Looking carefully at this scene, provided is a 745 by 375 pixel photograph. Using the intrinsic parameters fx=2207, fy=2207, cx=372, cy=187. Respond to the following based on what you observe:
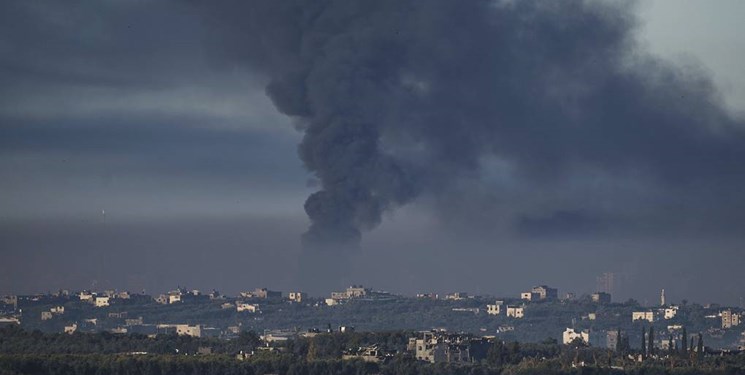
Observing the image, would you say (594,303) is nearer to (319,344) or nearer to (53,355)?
(319,344)

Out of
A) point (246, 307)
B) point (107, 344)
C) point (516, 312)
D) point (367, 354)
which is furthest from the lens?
point (246, 307)

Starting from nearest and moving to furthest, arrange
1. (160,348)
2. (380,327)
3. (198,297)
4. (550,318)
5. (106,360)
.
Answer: (106,360) → (160,348) → (380,327) → (550,318) → (198,297)

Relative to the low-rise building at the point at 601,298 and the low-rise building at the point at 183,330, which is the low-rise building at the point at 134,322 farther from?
the low-rise building at the point at 601,298

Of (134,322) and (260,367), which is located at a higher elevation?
(134,322)

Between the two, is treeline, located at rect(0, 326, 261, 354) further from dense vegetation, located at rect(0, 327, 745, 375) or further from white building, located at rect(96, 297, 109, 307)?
white building, located at rect(96, 297, 109, 307)

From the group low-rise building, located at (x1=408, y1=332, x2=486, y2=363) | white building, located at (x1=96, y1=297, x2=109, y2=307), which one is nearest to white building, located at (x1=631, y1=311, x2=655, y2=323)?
white building, located at (x1=96, y1=297, x2=109, y2=307)

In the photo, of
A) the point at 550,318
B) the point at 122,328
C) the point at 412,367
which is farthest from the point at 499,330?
the point at 412,367

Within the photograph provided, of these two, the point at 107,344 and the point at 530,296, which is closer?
the point at 107,344

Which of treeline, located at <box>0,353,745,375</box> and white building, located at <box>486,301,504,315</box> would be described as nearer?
treeline, located at <box>0,353,745,375</box>

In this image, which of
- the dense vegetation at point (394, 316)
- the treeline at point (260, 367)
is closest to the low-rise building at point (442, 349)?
the treeline at point (260, 367)

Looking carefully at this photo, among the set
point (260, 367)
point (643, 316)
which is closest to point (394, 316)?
point (643, 316)

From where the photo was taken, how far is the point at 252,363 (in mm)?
80750

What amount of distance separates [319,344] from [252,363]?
10972 mm

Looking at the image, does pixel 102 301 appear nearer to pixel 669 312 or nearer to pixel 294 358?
pixel 669 312
